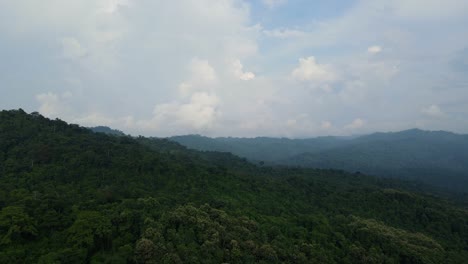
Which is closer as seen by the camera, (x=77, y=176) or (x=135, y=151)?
(x=77, y=176)

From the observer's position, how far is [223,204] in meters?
41.7

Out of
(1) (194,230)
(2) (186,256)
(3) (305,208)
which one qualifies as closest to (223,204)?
(1) (194,230)

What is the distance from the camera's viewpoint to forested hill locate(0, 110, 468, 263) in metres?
28.9

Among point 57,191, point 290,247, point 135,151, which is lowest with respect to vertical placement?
point 290,247

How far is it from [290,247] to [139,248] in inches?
616

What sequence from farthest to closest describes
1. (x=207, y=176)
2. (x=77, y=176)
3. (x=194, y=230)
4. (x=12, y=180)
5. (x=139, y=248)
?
1. (x=207, y=176)
2. (x=77, y=176)
3. (x=12, y=180)
4. (x=194, y=230)
5. (x=139, y=248)

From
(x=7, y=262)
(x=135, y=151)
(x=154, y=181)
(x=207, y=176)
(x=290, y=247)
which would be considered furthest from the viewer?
(x=135, y=151)

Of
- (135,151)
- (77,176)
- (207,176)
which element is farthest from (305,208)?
(77,176)

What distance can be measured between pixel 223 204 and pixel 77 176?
18608 millimetres

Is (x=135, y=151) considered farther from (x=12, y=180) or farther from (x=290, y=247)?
(x=290, y=247)

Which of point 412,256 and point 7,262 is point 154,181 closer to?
point 7,262

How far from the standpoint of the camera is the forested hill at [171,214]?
2889cm

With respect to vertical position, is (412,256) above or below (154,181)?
below

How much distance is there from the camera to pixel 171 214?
33.6 m
